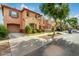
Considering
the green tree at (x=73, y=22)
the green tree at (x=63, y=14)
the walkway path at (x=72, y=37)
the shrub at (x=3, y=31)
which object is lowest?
the walkway path at (x=72, y=37)

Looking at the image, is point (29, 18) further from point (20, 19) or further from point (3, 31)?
point (3, 31)

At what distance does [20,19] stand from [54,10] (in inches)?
16.0

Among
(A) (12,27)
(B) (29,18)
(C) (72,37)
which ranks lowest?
(C) (72,37)

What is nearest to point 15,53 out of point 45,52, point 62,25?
point 45,52

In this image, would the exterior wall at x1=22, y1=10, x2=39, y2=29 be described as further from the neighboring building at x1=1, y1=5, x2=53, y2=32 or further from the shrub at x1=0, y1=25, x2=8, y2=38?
the shrub at x1=0, y1=25, x2=8, y2=38

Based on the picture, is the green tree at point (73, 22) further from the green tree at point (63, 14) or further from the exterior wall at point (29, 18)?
the exterior wall at point (29, 18)

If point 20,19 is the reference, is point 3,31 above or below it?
A: below

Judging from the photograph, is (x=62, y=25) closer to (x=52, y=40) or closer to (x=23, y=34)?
(x=52, y=40)

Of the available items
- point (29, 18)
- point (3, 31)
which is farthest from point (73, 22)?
point (3, 31)

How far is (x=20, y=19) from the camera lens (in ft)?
6.48

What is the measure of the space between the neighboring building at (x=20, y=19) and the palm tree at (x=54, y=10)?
9cm

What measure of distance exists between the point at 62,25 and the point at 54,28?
0.10 meters

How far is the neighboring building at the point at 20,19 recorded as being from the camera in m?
1.94

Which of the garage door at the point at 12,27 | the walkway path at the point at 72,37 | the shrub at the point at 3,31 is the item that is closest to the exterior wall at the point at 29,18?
the garage door at the point at 12,27
